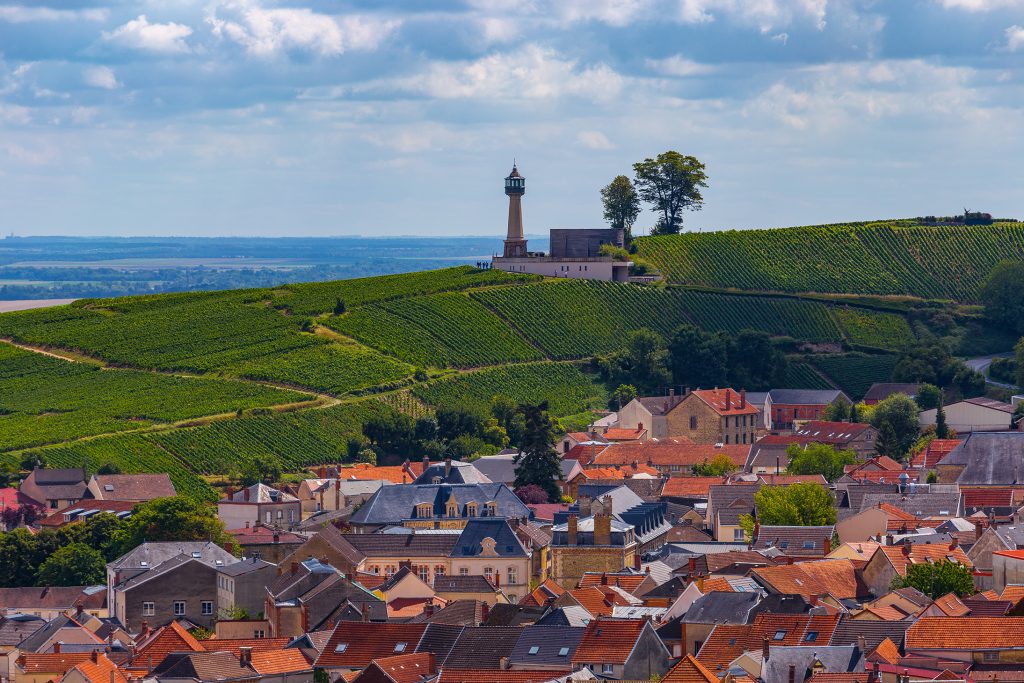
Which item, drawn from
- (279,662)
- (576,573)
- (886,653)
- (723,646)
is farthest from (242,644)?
(576,573)

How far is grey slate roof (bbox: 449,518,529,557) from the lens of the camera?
7581 cm

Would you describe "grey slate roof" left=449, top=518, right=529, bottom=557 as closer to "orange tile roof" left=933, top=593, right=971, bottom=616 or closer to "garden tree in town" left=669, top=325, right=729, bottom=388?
"orange tile roof" left=933, top=593, right=971, bottom=616

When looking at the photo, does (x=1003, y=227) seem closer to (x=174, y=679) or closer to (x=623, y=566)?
(x=623, y=566)

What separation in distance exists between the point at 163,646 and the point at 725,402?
67162 millimetres

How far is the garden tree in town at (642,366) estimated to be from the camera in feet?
444

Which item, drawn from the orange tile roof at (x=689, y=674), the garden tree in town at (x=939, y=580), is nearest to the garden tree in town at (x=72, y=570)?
the garden tree in town at (x=939, y=580)

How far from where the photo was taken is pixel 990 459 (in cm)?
9050

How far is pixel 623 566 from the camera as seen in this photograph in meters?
76.0

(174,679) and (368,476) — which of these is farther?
(368,476)

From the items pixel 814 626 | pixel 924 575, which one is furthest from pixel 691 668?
pixel 924 575

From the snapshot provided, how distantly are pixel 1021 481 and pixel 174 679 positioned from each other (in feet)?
138

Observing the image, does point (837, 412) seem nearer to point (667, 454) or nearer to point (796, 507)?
point (667, 454)

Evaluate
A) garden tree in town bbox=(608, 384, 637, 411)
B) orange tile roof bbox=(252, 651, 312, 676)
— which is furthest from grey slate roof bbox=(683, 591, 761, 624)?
garden tree in town bbox=(608, 384, 637, 411)

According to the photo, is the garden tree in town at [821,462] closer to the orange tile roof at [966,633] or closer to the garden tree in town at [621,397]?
the garden tree in town at [621,397]
